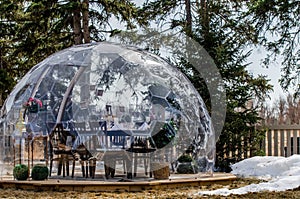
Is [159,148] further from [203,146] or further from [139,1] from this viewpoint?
[139,1]

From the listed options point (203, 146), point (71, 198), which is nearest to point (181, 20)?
point (203, 146)

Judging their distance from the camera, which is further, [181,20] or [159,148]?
[181,20]

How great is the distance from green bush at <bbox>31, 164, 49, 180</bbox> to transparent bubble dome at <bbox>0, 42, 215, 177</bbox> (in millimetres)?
607

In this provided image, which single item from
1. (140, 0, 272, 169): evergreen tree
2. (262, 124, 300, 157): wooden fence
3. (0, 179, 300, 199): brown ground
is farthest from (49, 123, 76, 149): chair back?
(262, 124, 300, 157): wooden fence

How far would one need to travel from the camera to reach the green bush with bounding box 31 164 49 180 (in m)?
8.54

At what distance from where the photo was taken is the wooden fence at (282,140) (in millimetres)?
12031

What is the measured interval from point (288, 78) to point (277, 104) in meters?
9.37

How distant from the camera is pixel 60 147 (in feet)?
29.5

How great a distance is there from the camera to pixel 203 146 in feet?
31.2

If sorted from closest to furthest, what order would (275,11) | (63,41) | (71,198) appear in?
(71,198)
(275,11)
(63,41)

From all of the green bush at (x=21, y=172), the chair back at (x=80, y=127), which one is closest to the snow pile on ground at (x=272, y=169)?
the chair back at (x=80, y=127)

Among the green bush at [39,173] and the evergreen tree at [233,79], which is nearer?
the green bush at [39,173]

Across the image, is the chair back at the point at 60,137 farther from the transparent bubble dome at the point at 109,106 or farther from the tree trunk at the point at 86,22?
the tree trunk at the point at 86,22

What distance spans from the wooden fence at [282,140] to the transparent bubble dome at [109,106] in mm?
2998
